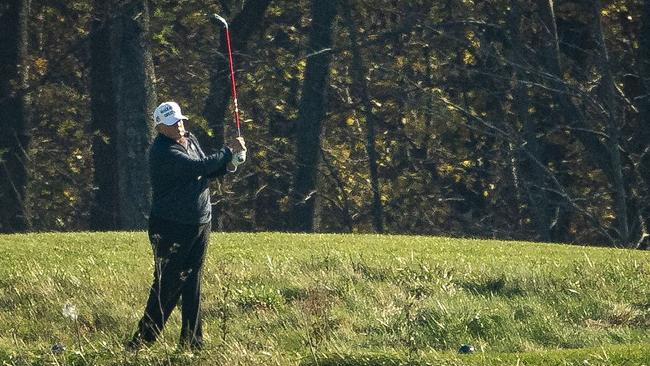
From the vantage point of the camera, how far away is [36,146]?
1298 inches

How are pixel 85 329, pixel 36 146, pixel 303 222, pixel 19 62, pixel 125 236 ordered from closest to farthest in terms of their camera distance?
pixel 85 329 < pixel 125 236 < pixel 19 62 < pixel 303 222 < pixel 36 146

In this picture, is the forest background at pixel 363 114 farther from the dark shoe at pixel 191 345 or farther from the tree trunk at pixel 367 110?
the dark shoe at pixel 191 345

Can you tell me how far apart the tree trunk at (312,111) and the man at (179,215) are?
56.1ft

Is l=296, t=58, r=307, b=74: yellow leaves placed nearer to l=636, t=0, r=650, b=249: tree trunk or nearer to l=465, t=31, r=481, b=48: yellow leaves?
l=465, t=31, r=481, b=48: yellow leaves

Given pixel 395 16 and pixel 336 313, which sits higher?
pixel 395 16

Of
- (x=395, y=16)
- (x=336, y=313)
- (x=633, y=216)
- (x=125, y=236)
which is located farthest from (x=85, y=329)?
(x=395, y=16)

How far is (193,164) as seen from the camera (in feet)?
38.0

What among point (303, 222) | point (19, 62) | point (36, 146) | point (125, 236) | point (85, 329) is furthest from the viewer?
point (36, 146)

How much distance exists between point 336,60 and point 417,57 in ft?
5.54

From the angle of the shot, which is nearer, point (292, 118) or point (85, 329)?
point (85, 329)

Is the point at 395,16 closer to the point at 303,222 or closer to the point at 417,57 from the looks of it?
the point at 417,57

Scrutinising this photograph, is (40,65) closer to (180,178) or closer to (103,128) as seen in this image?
(103,128)

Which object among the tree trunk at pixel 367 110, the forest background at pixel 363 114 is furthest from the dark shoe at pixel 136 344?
the tree trunk at pixel 367 110

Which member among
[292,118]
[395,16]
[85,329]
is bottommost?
[85,329]
